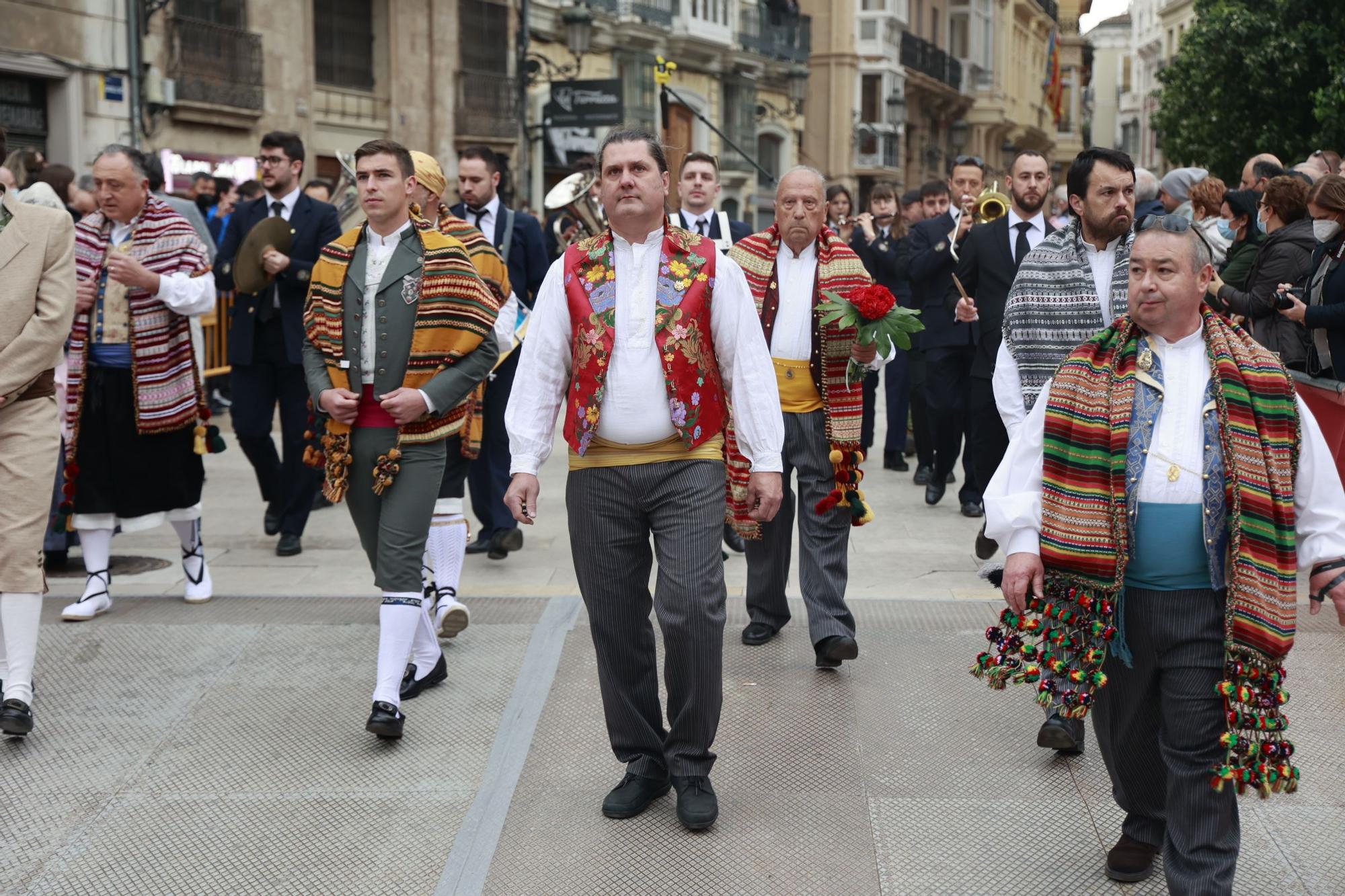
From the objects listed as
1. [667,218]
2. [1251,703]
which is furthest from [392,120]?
[1251,703]

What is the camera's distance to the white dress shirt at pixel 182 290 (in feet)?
21.3

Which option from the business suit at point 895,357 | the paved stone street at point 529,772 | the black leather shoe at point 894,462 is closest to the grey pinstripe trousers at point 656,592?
the paved stone street at point 529,772

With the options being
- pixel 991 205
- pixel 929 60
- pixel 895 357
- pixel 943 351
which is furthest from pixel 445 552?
pixel 929 60

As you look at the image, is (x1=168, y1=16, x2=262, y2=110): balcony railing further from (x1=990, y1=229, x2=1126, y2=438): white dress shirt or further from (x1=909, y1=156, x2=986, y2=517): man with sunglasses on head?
(x1=990, y1=229, x2=1126, y2=438): white dress shirt

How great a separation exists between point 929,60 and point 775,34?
11.9 meters

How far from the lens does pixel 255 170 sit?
2036cm

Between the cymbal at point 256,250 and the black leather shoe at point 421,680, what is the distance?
2987 mm

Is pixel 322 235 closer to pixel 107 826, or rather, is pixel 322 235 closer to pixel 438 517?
pixel 438 517

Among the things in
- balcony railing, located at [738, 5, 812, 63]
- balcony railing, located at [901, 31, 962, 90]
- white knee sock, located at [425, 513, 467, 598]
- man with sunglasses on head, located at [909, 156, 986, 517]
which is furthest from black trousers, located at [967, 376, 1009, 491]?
balcony railing, located at [901, 31, 962, 90]

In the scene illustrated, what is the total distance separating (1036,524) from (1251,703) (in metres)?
0.65

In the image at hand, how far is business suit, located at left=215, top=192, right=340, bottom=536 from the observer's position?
805 centimetres

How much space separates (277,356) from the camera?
A: 26.7 feet

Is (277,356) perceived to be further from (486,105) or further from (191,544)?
(486,105)

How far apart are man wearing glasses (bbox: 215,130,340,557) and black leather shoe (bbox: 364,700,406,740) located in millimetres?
3106
